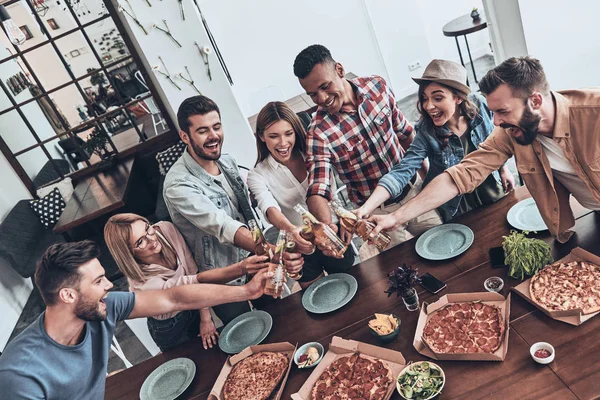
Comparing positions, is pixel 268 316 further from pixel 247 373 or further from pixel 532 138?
pixel 532 138

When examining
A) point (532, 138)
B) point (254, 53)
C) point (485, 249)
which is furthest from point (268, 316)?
point (254, 53)

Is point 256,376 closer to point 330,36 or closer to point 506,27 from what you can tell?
point 506,27

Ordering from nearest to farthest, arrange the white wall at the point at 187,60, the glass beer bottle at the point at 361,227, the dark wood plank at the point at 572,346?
the dark wood plank at the point at 572,346 < the glass beer bottle at the point at 361,227 < the white wall at the point at 187,60

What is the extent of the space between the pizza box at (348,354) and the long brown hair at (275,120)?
1100 millimetres

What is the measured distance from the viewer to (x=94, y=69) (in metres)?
4.70

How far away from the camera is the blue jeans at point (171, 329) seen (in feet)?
7.57

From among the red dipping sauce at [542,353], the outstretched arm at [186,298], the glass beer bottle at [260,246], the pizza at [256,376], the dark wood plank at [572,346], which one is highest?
the glass beer bottle at [260,246]

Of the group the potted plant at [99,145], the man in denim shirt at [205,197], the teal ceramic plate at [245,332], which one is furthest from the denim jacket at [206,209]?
the potted plant at [99,145]

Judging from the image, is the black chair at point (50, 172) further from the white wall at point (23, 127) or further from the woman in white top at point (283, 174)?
the woman in white top at point (283, 174)

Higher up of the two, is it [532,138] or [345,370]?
[532,138]

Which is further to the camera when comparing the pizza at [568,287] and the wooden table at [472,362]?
the pizza at [568,287]

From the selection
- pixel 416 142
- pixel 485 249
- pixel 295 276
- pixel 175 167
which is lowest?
pixel 485 249

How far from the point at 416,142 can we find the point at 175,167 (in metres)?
1.23

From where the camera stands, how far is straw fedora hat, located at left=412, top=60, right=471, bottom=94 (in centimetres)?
215
